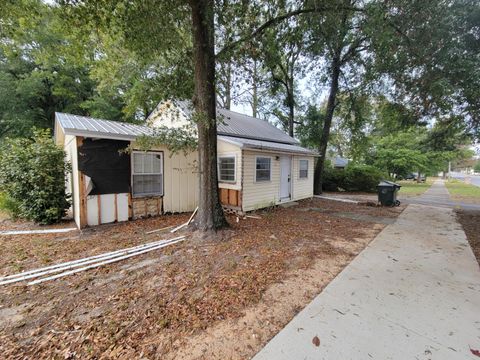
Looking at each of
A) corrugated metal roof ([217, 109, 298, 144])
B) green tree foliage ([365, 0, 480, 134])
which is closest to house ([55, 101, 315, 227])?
corrugated metal roof ([217, 109, 298, 144])

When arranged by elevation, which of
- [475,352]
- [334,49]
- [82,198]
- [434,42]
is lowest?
[475,352]

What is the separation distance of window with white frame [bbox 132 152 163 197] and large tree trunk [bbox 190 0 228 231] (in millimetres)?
2630

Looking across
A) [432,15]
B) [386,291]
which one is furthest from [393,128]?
[386,291]

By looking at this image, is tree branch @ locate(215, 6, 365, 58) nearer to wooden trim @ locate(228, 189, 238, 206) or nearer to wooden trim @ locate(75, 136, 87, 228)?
wooden trim @ locate(228, 189, 238, 206)

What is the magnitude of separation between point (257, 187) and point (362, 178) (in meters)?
10.6

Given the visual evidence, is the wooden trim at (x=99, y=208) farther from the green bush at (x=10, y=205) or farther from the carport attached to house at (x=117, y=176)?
the green bush at (x=10, y=205)

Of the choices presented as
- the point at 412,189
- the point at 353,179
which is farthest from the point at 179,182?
the point at 412,189

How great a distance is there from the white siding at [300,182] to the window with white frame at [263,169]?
2.05 metres

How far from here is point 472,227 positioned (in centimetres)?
646

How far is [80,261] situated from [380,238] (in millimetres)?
6483

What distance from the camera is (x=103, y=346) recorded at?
212 centimetres

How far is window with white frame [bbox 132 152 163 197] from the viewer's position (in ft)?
22.7

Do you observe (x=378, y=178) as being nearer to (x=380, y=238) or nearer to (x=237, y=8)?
(x=380, y=238)

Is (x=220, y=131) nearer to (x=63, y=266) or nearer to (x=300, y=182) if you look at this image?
(x=300, y=182)
